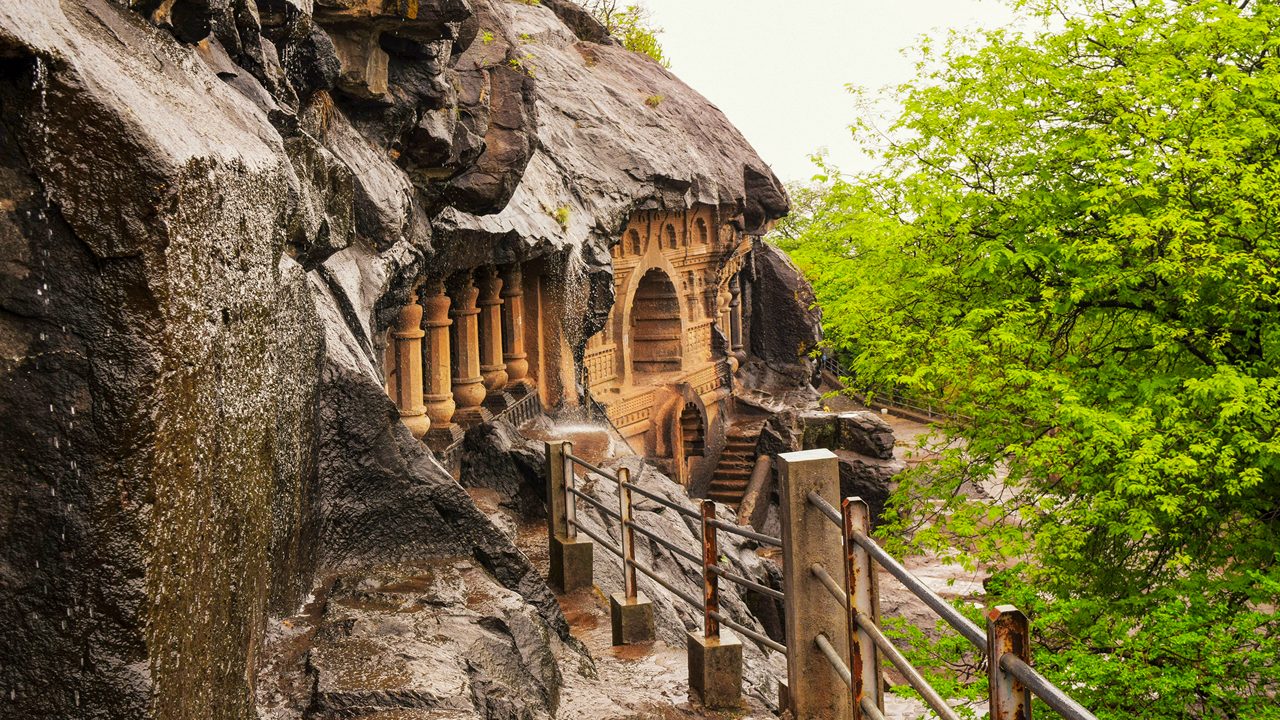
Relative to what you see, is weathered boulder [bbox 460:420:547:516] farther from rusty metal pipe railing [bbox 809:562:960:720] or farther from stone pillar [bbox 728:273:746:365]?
stone pillar [bbox 728:273:746:365]

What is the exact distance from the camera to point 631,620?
714 centimetres

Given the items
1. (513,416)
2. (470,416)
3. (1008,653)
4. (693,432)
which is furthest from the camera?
(693,432)

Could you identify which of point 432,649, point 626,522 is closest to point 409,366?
point 626,522

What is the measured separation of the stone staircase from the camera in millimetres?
24953

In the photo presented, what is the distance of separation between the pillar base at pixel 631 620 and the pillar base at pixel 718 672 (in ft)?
4.08

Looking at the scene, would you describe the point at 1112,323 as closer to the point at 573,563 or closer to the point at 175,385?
the point at 573,563

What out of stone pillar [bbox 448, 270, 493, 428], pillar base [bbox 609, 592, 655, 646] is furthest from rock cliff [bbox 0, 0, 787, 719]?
stone pillar [bbox 448, 270, 493, 428]

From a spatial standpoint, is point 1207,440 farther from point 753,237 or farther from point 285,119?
point 753,237

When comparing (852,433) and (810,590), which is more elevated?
(810,590)

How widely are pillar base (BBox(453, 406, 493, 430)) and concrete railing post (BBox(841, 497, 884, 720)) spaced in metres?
9.55

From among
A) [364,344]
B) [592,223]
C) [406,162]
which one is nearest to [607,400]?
[592,223]

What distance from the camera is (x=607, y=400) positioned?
2077cm

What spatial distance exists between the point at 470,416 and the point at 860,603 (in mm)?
9902

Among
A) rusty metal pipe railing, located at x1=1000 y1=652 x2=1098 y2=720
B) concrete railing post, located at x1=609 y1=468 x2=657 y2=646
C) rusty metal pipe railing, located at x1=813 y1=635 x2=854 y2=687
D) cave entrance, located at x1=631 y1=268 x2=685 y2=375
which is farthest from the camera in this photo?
cave entrance, located at x1=631 y1=268 x2=685 y2=375
